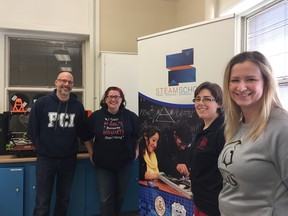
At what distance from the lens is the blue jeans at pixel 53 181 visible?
8.49 ft

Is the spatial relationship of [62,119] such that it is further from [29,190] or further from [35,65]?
[35,65]

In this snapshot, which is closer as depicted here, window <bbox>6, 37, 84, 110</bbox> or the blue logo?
the blue logo

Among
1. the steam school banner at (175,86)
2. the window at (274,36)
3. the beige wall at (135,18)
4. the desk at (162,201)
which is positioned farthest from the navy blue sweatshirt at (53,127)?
the window at (274,36)

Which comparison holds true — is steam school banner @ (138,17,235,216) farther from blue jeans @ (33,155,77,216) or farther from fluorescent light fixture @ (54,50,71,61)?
fluorescent light fixture @ (54,50,71,61)

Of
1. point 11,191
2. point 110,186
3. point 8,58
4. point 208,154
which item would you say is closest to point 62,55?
point 8,58

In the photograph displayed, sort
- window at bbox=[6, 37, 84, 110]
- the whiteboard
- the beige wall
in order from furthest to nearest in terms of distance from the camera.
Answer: the beige wall, window at bbox=[6, 37, 84, 110], the whiteboard

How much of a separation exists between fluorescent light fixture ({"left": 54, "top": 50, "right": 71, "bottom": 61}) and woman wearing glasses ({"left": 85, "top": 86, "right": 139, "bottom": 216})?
4.54 ft

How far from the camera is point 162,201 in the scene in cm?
244

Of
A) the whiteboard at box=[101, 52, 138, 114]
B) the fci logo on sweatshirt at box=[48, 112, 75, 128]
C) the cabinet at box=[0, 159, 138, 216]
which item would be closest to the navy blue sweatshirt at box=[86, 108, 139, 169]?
Answer: the fci logo on sweatshirt at box=[48, 112, 75, 128]

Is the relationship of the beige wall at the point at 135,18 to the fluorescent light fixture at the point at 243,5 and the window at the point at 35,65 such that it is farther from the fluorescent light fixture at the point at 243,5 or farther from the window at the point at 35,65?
the fluorescent light fixture at the point at 243,5

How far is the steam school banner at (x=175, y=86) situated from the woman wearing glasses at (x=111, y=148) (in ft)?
0.64

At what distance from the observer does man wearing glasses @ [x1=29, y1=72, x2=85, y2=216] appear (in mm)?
2562

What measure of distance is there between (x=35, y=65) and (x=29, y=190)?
162 cm

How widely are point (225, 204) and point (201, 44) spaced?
1.38 metres
